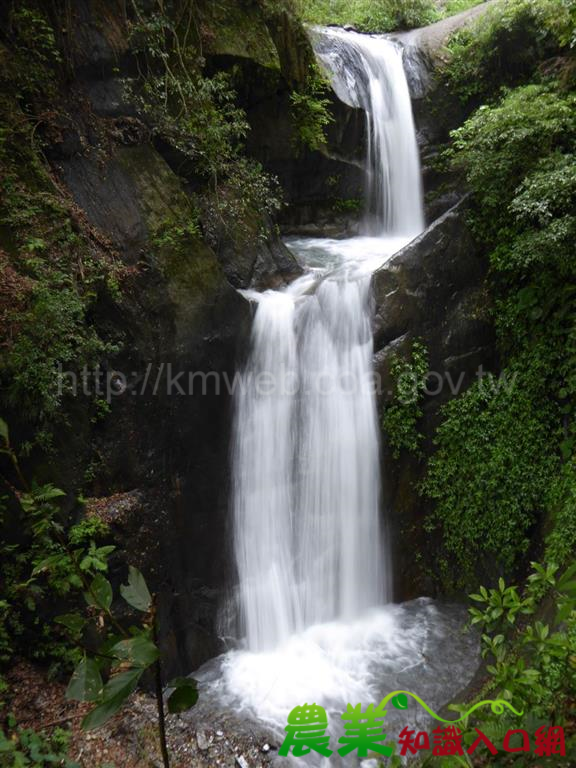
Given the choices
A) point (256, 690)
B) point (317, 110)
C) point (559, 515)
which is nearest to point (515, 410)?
point (559, 515)

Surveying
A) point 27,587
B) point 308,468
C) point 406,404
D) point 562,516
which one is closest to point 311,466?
point 308,468

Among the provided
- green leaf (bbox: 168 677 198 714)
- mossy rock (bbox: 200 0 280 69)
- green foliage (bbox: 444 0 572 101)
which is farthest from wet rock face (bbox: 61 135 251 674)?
green foliage (bbox: 444 0 572 101)

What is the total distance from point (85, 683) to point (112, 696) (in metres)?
0.15

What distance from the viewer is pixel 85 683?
1501mm

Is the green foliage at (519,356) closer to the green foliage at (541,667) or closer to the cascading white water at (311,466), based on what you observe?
the cascading white water at (311,466)

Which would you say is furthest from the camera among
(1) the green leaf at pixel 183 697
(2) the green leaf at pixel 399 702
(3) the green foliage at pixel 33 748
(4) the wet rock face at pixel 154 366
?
(4) the wet rock face at pixel 154 366

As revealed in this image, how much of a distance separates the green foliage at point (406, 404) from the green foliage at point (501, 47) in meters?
6.70

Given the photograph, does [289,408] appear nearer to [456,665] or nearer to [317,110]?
[456,665]

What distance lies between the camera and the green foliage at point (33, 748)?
11.6ft

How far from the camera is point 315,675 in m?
5.44

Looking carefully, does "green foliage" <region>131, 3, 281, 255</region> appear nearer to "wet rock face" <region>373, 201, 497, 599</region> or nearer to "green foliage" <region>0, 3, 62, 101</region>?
"green foliage" <region>0, 3, 62, 101</region>

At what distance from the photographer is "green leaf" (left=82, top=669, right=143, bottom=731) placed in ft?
4.63

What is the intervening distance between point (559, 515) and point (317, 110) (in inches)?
301

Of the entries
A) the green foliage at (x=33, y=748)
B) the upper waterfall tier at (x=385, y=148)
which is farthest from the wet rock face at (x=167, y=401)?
the upper waterfall tier at (x=385, y=148)
